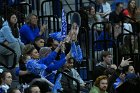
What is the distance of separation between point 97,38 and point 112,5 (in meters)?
3.87

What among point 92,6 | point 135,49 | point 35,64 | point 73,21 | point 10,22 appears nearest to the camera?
point 35,64

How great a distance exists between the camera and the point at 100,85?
1477cm

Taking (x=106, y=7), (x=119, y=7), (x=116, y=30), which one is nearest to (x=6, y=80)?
(x=116, y=30)

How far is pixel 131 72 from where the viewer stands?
634 inches

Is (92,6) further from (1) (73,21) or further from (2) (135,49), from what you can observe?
(1) (73,21)

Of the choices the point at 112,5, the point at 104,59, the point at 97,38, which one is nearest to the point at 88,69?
the point at 104,59

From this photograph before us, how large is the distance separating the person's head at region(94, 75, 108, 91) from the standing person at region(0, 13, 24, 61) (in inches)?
91.0

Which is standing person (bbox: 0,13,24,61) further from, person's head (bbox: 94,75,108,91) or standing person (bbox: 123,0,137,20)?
standing person (bbox: 123,0,137,20)

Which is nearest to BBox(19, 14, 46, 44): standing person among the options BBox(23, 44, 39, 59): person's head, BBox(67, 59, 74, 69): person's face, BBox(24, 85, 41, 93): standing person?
BBox(67, 59, 74, 69): person's face

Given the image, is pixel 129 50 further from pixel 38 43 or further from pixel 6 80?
pixel 6 80

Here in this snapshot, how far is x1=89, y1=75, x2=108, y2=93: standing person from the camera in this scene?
1473 cm

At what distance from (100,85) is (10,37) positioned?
8.64ft

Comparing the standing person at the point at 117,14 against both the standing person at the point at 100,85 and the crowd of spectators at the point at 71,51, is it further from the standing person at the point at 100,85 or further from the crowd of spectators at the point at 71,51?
the standing person at the point at 100,85

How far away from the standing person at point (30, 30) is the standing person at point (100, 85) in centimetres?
278
